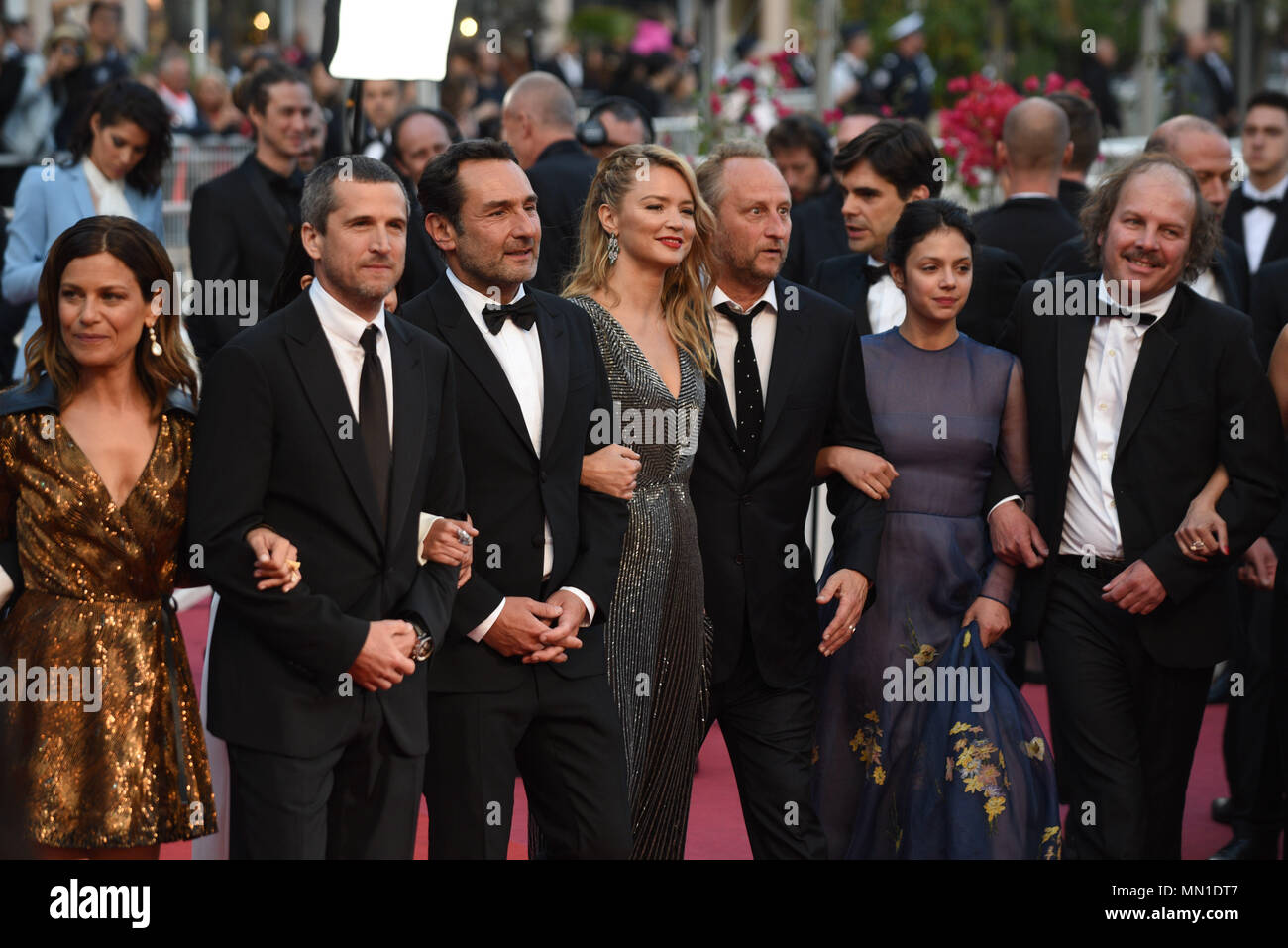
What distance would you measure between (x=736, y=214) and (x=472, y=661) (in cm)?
141

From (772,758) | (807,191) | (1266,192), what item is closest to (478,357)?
(772,758)

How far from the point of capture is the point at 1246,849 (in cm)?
563

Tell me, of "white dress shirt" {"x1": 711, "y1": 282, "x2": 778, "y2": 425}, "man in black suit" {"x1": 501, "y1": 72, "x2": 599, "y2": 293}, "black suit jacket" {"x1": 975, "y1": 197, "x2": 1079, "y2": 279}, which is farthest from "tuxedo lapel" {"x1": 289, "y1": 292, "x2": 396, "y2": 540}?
"black suit jacket" {"x1": 975, "y1": 197, "x2": 1079, "y2": 279}

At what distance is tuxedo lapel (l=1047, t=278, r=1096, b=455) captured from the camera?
4.76 meters

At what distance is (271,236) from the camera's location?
6785 mm

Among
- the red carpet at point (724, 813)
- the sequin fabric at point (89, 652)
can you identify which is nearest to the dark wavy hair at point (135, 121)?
the red carpet at point (724, 813)

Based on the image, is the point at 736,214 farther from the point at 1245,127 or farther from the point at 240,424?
the point at 1245,127

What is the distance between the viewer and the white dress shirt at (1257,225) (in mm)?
7777

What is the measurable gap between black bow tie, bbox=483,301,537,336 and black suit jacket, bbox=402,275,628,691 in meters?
0.04

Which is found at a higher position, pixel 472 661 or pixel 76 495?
pixel 76 495

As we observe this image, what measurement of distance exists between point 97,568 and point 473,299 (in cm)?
105
